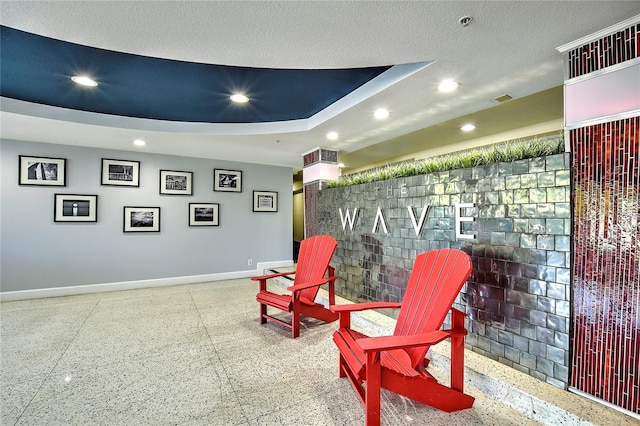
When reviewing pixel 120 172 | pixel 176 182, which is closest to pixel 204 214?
pixel 176 182

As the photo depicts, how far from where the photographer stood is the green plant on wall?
85.1 inches

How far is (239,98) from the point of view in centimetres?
365

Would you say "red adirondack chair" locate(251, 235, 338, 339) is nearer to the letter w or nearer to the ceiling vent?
the letter w

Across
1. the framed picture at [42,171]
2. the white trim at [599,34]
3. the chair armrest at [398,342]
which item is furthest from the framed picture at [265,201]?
the white trim at [599,34]

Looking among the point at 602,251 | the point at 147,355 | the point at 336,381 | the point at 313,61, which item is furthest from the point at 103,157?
the point at 602,251

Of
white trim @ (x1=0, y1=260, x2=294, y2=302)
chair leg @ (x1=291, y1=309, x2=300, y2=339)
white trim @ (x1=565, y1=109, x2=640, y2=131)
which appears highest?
white trim @ (x1=565, y1=109, x2=640, y2=131)

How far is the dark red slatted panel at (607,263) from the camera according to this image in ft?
5.71

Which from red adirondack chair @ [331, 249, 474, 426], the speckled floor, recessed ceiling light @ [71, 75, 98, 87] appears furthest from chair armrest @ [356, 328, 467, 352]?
recessed ceiling light @ [71, 75, 98, 87]

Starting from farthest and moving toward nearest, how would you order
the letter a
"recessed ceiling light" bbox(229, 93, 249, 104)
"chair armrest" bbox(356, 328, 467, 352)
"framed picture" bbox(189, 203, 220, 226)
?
"framed picture" bbox(189, 203, 220, 226)
"recessed ceiling light" bbox(229, 93, 249, 104)
the letter a
"chair armrest" bbox(356, 328, 467, 352)

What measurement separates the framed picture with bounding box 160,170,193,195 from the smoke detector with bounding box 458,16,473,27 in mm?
5269

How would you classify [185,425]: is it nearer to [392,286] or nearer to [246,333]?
[246,333]

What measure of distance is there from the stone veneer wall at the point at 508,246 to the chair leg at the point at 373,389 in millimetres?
1265

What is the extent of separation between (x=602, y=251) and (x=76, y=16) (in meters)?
3.57

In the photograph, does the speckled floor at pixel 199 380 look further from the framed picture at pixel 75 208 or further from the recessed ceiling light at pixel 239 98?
the recessed ceiling light at pixel 239 98
